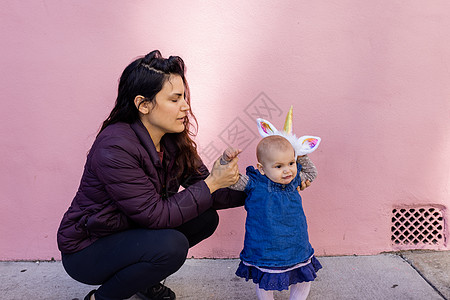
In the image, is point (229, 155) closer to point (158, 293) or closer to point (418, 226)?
point (158, 293)

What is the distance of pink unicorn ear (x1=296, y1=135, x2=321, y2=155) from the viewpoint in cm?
211

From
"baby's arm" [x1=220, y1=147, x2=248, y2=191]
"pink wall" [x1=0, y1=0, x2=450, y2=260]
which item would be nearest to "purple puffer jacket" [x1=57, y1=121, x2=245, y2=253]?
"baby's arm" [x1=220, y1=147, x2=248, y2=191]

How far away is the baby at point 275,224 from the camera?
1996 mm

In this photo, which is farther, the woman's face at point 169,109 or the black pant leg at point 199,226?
the black pant leg at point 199,226

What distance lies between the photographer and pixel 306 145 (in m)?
2.13

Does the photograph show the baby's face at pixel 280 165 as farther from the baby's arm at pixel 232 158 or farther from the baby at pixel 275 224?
the baby's arm at pixel 232 158

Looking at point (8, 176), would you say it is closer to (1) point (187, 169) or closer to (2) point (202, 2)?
(1) point (187, 169)

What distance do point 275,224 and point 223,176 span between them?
0.32 metres

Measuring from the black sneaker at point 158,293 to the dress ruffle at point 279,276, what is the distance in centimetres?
50

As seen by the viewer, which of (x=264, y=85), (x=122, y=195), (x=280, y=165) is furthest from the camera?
(x=264, y=85)

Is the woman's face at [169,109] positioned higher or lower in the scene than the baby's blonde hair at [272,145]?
higher

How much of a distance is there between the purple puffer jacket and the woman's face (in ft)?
0.21

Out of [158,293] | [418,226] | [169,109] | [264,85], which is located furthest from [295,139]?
[418,226]

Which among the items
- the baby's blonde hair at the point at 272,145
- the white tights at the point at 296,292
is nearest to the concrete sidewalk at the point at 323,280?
the white tights at the point at 296,292
